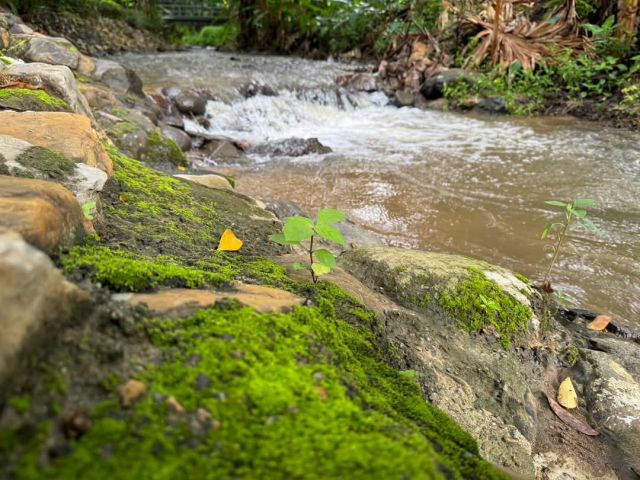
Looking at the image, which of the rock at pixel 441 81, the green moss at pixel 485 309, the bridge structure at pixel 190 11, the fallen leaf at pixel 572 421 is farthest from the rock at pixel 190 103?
the bridge structure at pixel 190 11

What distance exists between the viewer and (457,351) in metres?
2.00

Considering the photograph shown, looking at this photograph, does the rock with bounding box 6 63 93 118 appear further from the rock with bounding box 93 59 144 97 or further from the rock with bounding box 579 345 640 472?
the rock with bounding box 93 59 144 97

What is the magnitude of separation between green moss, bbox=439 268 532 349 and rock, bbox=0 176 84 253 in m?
1.59

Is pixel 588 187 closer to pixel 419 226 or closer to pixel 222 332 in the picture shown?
pixel 419 226

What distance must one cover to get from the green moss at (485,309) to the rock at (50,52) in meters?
5.07

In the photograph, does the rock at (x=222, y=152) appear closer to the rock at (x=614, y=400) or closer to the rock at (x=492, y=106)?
the rock at (x=614, y=400)

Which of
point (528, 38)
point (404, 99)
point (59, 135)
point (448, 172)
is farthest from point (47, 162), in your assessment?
point (528, 38)

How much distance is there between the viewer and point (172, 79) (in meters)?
9.86

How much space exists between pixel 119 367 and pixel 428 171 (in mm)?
6062

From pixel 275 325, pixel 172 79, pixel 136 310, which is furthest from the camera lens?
pixel 172 79

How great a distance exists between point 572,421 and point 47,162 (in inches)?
94.3

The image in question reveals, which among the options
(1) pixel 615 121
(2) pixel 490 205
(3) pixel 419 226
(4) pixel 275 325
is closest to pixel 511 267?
(3) pixel 419 226

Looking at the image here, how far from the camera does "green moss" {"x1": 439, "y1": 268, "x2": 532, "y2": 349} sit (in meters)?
2.14

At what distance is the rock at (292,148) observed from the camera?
727 centimetres
